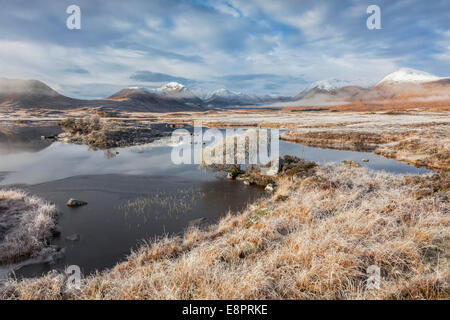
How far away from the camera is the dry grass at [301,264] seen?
4691 millimetres

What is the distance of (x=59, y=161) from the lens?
25578mm

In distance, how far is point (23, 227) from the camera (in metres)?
9.80

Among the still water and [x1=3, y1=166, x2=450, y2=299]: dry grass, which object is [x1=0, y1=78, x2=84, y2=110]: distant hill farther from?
[x1=3, y1=166, x2=450, y2=299]: dry grass

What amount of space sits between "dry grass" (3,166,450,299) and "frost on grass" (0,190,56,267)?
2.85m

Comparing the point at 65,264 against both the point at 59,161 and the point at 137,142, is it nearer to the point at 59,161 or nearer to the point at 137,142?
the point at 59,161

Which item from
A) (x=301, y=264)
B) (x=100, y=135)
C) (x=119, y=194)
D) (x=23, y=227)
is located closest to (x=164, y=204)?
(x=119, y=194)

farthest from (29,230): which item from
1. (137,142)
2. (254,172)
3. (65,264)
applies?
(137,142)

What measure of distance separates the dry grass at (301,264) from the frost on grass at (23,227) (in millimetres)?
2845

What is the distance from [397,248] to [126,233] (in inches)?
395

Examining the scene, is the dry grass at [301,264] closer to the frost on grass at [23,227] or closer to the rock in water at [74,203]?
the frost on grass at [23,227]

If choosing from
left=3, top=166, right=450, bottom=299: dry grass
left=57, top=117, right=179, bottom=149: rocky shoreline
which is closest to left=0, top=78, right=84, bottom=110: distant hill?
left=57, top=117, right=179, bottom=149: rocky shoreline

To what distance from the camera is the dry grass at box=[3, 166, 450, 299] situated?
4691 mm

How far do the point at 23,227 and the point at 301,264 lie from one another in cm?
1094

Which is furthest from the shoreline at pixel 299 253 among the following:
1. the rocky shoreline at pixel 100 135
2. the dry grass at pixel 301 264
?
the rocky shoreline at pixel 100 135
